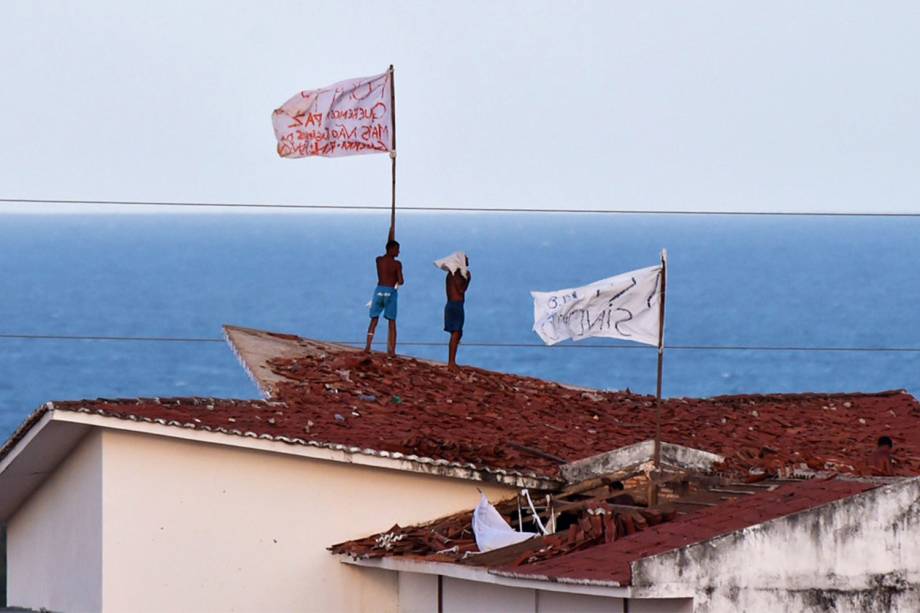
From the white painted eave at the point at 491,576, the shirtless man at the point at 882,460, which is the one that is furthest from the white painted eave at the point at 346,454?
the shirtless man at the point at 882,460

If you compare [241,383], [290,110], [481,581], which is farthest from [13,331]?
[481,581]

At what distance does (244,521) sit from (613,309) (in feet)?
13.7

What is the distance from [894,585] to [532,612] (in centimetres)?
301

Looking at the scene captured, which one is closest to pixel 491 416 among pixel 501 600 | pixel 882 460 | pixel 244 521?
pixel 244 521

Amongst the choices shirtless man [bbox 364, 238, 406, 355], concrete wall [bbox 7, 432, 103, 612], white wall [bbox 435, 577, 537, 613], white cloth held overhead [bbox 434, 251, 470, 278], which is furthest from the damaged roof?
white wall [bbox 435, 577, 537, 613]

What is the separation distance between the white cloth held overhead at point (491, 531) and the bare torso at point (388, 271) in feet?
24.3

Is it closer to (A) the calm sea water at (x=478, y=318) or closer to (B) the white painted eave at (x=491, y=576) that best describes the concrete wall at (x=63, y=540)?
(B) the white painted eave at (x=491, y=576)

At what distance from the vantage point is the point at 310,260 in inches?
7333

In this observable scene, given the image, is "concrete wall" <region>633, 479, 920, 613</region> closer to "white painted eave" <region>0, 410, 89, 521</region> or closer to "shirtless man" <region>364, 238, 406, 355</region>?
"white painted eave" <region>0, 410, 89, 521</region>

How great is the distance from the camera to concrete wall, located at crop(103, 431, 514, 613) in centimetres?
2020

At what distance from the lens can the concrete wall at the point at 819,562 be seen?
16.2 metres

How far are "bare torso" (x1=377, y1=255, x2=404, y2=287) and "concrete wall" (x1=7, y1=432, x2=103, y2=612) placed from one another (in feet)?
18.3

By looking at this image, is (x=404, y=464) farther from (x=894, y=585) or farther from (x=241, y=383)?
(x=241, y=383)

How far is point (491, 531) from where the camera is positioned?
18.8 meters
